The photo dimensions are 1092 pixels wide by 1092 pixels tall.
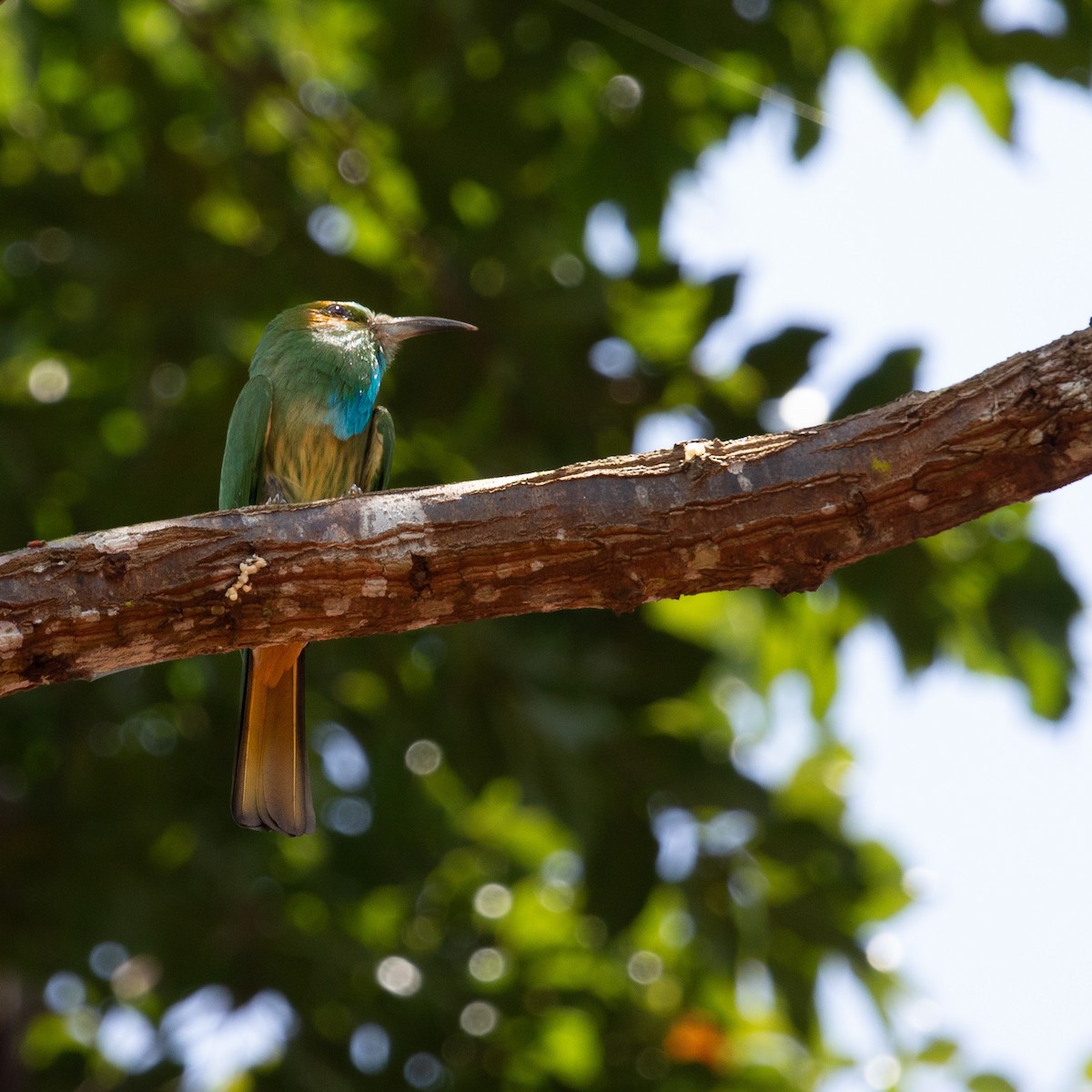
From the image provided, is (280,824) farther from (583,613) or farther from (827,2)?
(827,2)

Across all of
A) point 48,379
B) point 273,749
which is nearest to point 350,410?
point 273,749

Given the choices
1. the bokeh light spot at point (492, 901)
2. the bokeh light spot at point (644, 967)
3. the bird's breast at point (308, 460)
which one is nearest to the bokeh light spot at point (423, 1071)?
the bokeh light spot at point (492, 901)

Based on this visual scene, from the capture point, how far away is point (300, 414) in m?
3.97

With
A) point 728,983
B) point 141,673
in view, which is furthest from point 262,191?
point 728,983

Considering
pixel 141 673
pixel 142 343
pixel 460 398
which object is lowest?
pixel 141 673

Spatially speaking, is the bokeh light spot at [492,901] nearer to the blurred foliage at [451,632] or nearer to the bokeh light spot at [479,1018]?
the blurred foliage at [451,632]

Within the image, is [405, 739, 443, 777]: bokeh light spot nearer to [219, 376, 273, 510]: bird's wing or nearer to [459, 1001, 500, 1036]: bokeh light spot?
[459, 1001, 500, 1036]: bokeh light spot

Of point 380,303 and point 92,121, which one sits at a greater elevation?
point 92,121

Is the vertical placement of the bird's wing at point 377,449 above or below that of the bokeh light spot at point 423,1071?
above

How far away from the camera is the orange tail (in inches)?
130

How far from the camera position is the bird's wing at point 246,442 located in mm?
3900

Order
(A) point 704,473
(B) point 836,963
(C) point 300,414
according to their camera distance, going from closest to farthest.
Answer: (A) point 704,473, (C) point 300,414, (B) point 836,963

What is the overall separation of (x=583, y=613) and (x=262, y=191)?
1865mm

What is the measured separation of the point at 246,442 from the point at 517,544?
1.73 metres
